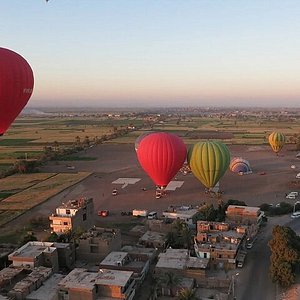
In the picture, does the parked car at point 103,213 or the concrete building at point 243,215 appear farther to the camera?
the parked car at point 103,213

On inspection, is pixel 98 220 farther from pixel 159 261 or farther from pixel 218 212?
pixel 159 261

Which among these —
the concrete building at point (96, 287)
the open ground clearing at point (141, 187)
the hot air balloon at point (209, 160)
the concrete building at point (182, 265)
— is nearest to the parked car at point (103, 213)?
the open ground clearing at point (141, 187)

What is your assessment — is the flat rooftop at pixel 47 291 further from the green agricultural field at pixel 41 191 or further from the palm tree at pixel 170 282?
the green agricultural field at pixel 41 191

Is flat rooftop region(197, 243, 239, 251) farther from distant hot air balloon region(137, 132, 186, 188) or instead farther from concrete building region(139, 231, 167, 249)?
distant hot air balloon region(137, 132, 186, 188)

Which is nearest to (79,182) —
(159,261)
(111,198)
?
→ (111,198)

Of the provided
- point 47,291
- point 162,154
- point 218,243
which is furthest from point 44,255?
point 162,154

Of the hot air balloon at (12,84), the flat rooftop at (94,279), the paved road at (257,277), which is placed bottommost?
the paved road at (257,277)
